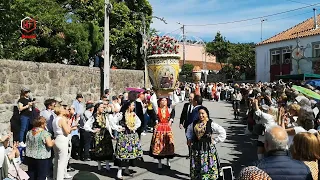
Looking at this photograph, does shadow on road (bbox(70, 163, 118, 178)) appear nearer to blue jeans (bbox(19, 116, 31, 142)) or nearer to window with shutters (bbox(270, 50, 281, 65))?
blue jeans (bbox(19, 116, 31, 142))

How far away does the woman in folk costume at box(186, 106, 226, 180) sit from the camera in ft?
20.5

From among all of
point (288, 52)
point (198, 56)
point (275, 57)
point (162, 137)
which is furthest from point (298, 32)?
point (162, 137)

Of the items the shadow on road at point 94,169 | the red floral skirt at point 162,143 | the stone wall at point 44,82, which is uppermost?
the stone wall at point 44,82

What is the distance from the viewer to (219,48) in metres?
53.4

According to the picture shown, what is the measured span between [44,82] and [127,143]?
4.18 m

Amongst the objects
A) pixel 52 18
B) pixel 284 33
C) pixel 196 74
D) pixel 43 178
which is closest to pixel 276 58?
pixel 284 33

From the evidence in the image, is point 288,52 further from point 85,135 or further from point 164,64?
point 85,135

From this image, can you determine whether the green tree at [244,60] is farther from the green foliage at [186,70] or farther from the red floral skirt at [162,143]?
the red floral skirt at [162,143]

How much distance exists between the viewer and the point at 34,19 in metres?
12.8

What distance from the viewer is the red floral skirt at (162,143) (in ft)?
25.9

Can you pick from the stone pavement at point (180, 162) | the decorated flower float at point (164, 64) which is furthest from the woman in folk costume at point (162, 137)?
the decorated flower float at point (164, 64)

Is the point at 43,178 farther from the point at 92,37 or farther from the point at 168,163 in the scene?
the point at 92,37

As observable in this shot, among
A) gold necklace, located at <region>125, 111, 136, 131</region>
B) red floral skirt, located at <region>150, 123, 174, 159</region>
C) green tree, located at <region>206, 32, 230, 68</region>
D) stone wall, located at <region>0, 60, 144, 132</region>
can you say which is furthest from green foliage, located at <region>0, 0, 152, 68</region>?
green tree, located at <region>206, 32, 230, 68</region>

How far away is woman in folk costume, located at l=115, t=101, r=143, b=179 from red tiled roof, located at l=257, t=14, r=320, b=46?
28905 mm
